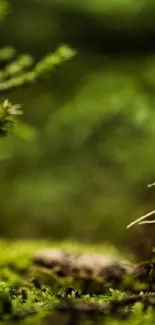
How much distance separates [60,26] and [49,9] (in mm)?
218

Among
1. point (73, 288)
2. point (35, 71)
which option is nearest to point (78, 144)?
point (35, 71)

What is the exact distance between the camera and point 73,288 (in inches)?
49.8

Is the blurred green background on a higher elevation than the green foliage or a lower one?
higher

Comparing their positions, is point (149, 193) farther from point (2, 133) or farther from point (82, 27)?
point (2, 133)

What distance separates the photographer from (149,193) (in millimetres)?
4789

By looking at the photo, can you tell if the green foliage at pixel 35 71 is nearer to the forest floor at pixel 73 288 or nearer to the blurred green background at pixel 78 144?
the forest floor at pixel 73 288

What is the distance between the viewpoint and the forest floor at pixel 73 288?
0.79 m

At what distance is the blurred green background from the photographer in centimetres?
430

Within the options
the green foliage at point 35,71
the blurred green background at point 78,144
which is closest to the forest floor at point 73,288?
the green foliage at point 35,71

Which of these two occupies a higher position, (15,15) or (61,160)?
(15,15)

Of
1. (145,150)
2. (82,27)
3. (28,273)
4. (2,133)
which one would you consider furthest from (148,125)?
(2,133)

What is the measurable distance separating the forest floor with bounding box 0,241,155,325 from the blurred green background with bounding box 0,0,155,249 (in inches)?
91.0

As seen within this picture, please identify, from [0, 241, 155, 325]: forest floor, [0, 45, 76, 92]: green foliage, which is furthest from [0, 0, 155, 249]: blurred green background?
[0, 45, 76, 92]: green foliage

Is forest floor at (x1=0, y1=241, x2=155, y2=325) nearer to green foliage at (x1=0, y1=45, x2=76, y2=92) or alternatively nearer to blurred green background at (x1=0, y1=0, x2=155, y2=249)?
green foliage at (x1=0, y1=45, x2=76, y2=92)
